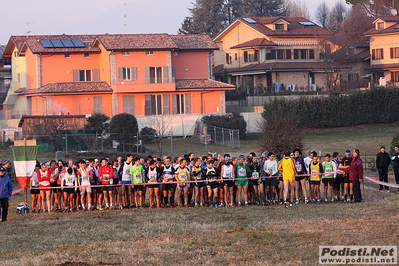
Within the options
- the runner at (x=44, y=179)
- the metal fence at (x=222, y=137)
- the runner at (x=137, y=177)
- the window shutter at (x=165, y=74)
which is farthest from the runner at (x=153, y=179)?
the window shutter at (x=165, y=74)

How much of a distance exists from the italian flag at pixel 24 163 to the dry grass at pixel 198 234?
4.69 ft

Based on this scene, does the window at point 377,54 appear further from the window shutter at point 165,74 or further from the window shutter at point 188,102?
the window shutter at point 165,74

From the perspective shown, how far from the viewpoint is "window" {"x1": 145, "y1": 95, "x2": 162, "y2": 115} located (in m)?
61.6

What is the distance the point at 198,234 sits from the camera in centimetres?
1747

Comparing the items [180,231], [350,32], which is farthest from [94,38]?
[180,231]

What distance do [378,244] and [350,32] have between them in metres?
74.4

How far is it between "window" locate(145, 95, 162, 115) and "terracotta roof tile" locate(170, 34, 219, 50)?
20.8ft

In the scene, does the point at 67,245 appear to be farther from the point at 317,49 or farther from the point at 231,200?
the point at 317,49

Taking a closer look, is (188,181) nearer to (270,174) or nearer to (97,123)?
(270,174)

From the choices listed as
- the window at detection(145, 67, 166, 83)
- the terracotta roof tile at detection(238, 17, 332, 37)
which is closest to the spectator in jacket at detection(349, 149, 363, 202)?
the window at detection(145, 67, 166, 83)

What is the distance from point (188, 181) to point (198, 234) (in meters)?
6.54

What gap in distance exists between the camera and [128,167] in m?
24.3

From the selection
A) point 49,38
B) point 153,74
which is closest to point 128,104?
point 153,74

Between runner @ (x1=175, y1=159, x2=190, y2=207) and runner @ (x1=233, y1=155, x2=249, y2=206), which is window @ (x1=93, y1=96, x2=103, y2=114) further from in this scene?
runner @ (x1=233, y1=155, x2=249, y2=206)
